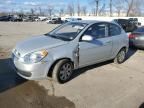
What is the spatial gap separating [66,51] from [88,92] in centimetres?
118

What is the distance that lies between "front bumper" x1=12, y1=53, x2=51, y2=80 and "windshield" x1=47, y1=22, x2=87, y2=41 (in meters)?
1.13

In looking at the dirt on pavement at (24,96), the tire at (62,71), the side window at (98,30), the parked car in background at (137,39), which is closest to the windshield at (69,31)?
the side window at (98,30)

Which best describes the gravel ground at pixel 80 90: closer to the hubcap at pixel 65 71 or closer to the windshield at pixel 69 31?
the hubcap at pixel 65 71

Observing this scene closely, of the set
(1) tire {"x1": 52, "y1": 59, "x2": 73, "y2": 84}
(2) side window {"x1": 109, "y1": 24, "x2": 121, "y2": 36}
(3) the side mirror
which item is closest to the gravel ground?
(1) tire {"x1": 52, "y1": 59, "x2": 73, "y2": 84}

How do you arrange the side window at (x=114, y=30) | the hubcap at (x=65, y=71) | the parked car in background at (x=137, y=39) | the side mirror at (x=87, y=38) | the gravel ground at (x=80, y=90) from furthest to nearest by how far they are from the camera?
the parked car in background at (x=137, y=39) < the side window at (x=114, y=30) < the side mirror at (x=87, y=38) < the hubcap at (x=65, y=71) < the gravel ground at (x=80, y=90)

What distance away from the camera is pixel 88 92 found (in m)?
4.93

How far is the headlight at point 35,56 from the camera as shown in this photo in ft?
15.8

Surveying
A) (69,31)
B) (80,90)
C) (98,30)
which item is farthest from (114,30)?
(80,90)

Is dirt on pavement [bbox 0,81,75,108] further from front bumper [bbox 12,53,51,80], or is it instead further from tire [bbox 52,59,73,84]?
tire [bbox 52,59,73,84]

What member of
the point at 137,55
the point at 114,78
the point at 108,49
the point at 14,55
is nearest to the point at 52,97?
the point at 14,55

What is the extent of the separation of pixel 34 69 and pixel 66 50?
3.23 feet

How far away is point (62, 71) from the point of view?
527cm

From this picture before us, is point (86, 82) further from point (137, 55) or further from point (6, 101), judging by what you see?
point (137, 55)

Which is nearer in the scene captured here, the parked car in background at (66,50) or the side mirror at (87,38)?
the parked car in background at (66,50)
